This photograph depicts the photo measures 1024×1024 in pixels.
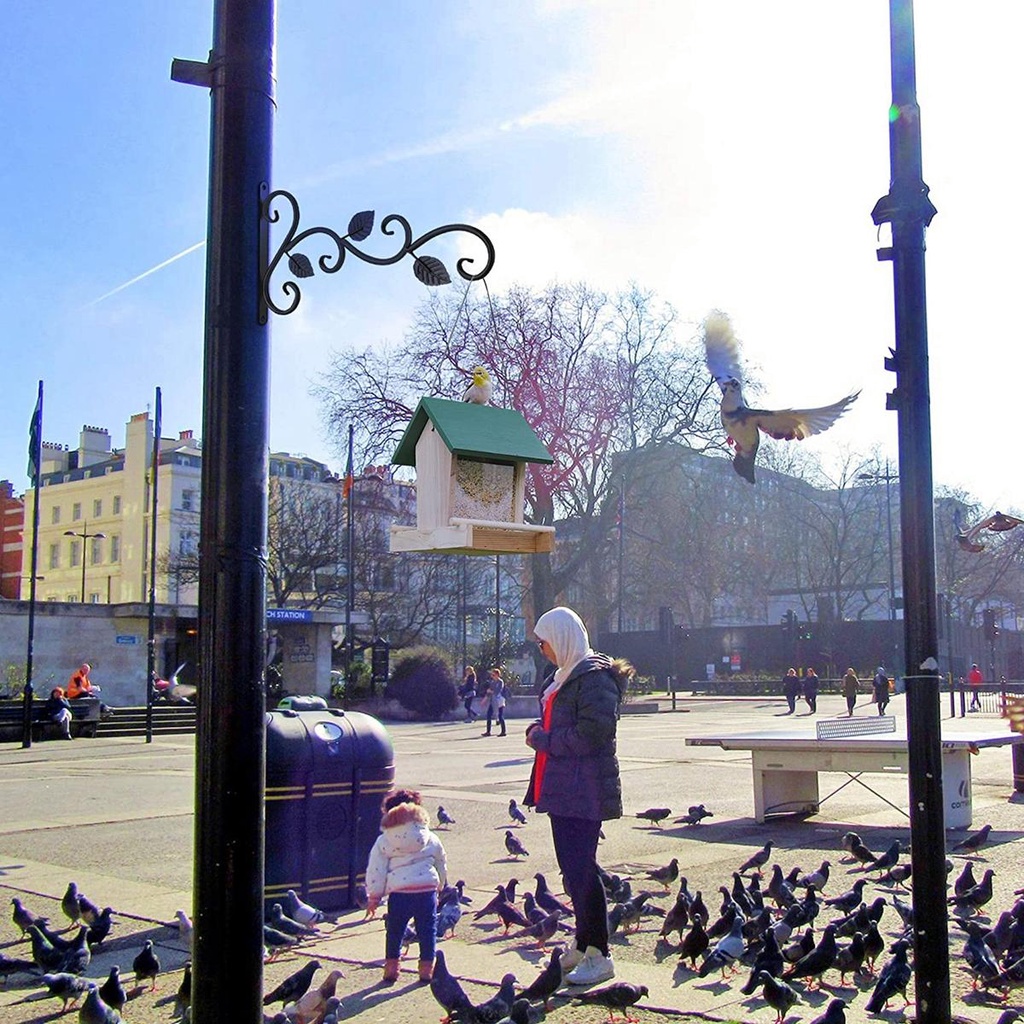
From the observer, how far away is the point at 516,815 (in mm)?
12141

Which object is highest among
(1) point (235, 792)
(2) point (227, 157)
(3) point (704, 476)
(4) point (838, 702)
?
(3) point (704, 476)

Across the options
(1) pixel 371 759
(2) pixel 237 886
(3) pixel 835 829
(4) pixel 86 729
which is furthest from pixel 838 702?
(2) pixel 237 886

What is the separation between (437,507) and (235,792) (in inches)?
92.9

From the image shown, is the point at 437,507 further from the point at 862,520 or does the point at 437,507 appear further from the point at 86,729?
the point at 862,520

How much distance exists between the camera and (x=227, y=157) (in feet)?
11.9

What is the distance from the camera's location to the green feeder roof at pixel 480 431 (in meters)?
5.32

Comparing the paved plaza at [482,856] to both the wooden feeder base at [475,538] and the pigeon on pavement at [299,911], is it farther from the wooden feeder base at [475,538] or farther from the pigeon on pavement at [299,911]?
the wooden feeder base at [475,538]

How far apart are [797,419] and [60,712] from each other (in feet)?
89.4

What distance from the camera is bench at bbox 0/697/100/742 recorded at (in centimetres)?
3009

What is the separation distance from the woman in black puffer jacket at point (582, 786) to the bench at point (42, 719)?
85.9 ft

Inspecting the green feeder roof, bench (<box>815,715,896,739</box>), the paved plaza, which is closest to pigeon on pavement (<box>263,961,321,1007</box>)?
the paved plaza

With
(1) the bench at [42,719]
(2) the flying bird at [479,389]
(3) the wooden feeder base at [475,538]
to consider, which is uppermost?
(2) the flying bird at [479,389]

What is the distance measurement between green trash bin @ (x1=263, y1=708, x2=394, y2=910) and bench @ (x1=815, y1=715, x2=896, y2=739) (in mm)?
5673

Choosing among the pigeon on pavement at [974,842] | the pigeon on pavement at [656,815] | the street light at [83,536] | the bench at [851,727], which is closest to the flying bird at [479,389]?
the pigeon on pavement at [974,842]
